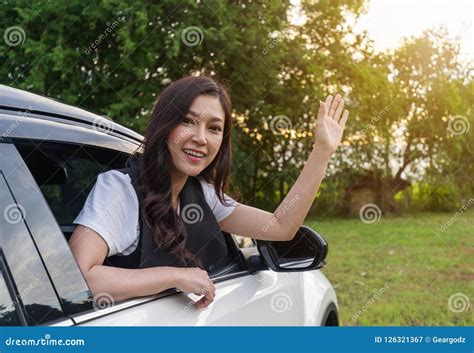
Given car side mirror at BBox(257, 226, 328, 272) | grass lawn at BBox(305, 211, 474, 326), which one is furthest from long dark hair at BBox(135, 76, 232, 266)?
grass lawn at BBox(305, 211, 474, 326)

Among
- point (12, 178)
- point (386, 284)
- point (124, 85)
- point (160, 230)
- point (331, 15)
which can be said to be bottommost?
point (386, 284)

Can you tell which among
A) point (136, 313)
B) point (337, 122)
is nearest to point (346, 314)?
point (337, 122)

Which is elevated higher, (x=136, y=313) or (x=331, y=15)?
(x=331, y=15)

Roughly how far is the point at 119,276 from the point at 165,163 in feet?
1.65

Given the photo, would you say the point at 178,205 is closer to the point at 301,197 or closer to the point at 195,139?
the point at 195,139

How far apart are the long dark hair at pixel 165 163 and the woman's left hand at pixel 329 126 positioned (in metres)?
0.35

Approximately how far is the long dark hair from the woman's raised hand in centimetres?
18

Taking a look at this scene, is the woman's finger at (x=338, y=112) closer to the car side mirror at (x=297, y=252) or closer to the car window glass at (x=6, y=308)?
the car side mirror at (x=297, y=252)

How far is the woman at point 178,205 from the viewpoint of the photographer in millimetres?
1928

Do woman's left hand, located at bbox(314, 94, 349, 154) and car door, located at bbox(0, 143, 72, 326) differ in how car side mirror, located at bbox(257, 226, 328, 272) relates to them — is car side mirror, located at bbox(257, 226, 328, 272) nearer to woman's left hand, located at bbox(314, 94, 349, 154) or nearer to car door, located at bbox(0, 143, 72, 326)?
woman's left hand, located at bbox(314, 94, 349, 154)

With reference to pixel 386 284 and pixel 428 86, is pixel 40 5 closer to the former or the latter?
pixel 386 284

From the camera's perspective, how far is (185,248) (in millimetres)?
2291

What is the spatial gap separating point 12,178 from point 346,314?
664 cm

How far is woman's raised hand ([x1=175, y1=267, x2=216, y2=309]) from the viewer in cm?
199
